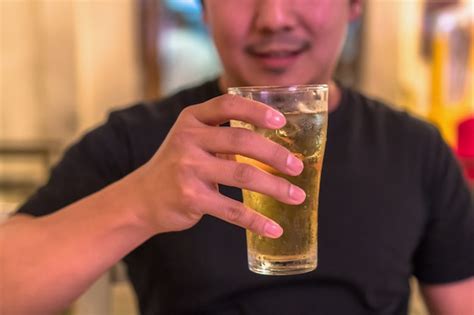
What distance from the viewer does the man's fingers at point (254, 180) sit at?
0.60 m

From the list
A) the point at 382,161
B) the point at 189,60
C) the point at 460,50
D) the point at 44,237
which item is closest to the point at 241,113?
the point at 44,237

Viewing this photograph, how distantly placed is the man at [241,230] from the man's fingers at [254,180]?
77mm

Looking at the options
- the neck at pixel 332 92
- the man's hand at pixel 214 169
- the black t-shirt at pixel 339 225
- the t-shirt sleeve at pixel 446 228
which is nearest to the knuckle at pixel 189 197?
the man's hand at pixel 214 169

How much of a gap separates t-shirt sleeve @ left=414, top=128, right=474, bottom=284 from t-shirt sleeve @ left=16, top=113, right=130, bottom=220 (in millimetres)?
532

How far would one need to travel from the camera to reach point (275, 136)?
1.99 ft

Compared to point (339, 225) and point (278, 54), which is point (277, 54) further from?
point (339, 225)

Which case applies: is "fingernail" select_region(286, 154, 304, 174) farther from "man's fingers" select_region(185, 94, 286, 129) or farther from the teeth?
the teeth

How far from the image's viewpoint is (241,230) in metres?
0.91

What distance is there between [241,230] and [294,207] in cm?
29

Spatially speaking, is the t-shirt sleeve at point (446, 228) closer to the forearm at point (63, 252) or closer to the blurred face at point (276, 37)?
the blurred face at point (276, 37)

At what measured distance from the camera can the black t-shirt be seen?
3.01 feet

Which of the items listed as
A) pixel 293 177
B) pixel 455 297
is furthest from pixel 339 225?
pixel 293 177

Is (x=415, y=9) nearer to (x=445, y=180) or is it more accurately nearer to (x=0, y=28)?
(x=445, y=180)

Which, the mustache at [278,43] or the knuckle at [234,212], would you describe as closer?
the knuckle at [234,212]
